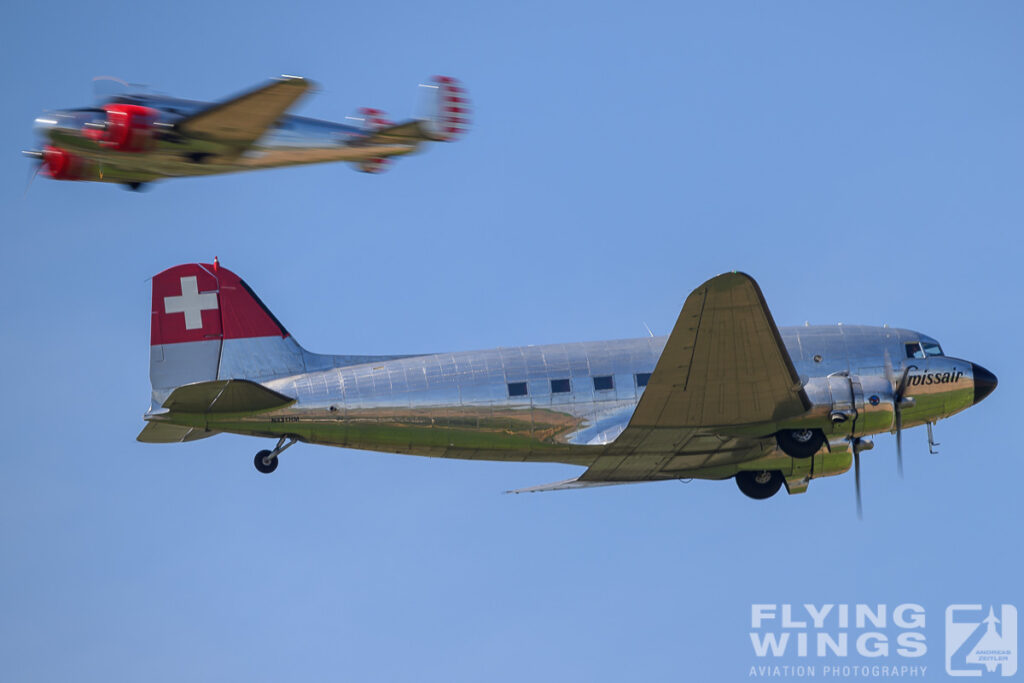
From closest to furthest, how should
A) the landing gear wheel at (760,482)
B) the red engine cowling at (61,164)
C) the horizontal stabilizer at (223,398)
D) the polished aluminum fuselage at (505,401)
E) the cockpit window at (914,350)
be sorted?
the horizontal stabilizer at (223,398)
the polished aluminum fuselage at (505,401)
the red engine cowling at (61,164)
the cockpit window at (914,350)
the landing gear wheel at (760,482)

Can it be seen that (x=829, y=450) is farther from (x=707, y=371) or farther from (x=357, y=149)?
(x=357, y=149)

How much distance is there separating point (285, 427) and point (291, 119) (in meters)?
7.38

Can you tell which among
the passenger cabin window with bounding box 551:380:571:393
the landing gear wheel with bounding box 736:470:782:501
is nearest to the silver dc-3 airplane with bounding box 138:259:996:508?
the passenger cabin window with bounding box 551:380:571:393

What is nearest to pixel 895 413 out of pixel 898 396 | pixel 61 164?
pixel 898 396

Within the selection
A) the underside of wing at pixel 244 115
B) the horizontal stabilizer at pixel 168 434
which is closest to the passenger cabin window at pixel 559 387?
the horizontal stabilizer at pixel 168 434

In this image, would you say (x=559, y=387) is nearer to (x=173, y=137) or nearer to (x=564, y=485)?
(x=564, y=485)

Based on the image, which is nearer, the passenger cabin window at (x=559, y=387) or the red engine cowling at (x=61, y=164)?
the passenger cabin window at (x=559, y=387)

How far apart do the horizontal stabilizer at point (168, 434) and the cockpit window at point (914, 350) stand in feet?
43.5

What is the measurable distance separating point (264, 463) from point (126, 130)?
683 centimetres

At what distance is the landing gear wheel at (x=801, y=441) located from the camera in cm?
2188

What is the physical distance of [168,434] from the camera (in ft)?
70.9

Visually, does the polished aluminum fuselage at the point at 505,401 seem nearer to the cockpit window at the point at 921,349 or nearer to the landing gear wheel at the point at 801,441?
the landing gear wheel at the point at 801,441

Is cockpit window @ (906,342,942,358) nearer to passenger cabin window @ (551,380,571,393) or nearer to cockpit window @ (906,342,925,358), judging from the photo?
cockpit window @ (906,342,925,358)

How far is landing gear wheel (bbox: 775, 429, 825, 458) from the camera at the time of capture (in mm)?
21875
